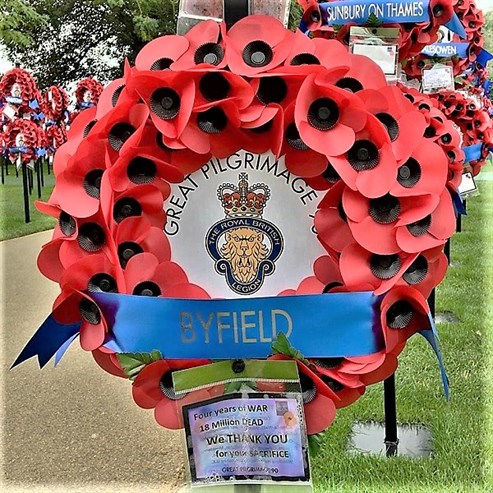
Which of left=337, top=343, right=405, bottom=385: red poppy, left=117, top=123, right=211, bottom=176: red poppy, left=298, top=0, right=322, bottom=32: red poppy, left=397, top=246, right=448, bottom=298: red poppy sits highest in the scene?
left=298, top=0, right=322, bottom=32: red poppy

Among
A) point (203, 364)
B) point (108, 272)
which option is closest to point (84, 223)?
point (108, 272)

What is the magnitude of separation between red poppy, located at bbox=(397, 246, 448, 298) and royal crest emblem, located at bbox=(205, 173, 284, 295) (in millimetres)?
231

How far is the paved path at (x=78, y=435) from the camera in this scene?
8.33ft

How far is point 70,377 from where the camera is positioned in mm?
3545

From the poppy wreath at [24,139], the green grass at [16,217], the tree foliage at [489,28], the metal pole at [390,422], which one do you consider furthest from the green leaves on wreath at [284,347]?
the poppy wreath at [24,139]

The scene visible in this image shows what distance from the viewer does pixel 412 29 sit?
224cm

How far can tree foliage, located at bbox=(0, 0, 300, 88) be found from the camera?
1151 cm

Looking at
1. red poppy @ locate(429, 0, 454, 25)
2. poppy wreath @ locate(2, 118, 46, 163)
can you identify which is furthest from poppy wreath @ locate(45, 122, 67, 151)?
red poppy @ locate(429, 0, 454, 25)

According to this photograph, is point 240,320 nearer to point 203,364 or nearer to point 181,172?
point 203,364

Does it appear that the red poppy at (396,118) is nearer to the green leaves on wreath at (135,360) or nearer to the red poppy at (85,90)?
the green leaves on wreath at (135,360)

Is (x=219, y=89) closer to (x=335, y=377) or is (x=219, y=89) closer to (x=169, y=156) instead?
(x=169, y=156)

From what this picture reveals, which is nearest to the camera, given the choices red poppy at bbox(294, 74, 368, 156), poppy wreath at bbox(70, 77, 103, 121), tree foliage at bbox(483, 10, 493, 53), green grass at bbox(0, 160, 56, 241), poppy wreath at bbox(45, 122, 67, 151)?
red poppy at bbox(294, 74, 368, 156)

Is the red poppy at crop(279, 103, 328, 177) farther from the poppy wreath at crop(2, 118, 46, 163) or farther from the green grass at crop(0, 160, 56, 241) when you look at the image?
the poppy wreath at crop(2, 118, 46, 163)

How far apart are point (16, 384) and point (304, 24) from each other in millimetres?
2232
